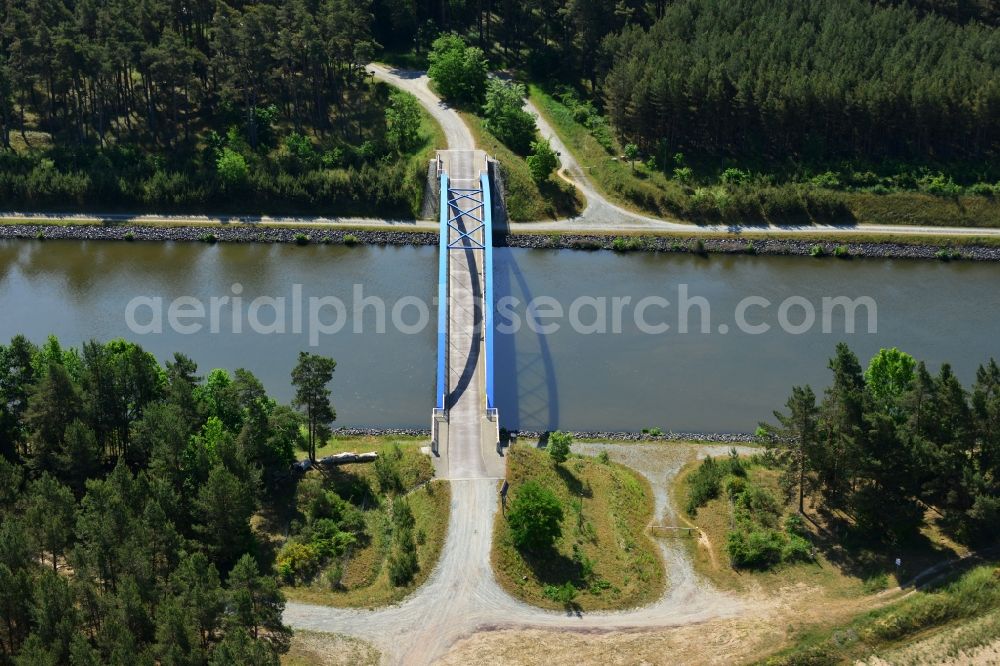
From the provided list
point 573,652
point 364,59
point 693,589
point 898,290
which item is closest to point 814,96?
point 898,290

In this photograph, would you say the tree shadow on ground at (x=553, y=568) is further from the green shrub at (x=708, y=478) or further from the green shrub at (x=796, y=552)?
the green shrub at (x=796, y=552)

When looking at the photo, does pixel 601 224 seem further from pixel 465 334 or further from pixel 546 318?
pixel 465 334

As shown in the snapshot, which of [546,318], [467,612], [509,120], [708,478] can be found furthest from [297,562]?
[509,120]

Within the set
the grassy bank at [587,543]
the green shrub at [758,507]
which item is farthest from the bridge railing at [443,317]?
the green shrub at [758,507]

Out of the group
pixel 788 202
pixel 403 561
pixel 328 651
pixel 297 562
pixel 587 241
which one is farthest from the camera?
pixel 788 202

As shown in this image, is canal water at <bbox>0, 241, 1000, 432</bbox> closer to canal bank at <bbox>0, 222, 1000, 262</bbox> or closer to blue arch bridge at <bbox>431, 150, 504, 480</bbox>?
canal bank at <bbox>0, 222, 1000, 262</bbox>

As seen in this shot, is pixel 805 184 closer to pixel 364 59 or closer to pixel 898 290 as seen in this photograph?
pixel 898 290
